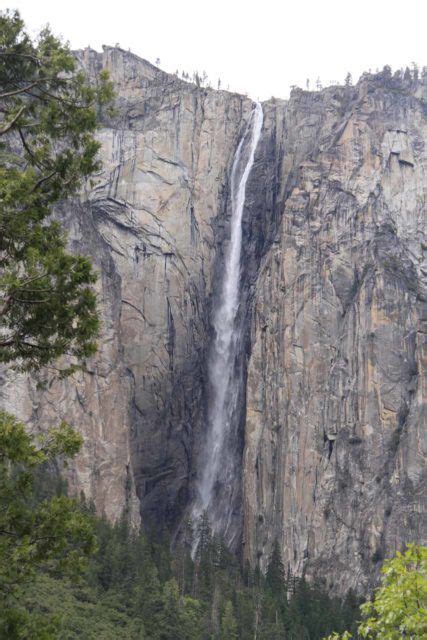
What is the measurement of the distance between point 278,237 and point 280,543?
2520 centimetres

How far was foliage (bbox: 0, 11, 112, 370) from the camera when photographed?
15.3 m

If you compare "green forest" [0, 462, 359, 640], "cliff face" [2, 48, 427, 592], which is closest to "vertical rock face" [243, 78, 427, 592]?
"cliff face" [2, 48, 427, 592]

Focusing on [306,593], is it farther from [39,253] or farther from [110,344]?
[39,253]

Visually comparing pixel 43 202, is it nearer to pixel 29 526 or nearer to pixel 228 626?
pixel 29 526

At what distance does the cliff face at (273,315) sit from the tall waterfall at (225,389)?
0.84 metres

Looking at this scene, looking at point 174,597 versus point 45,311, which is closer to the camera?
point 45,311

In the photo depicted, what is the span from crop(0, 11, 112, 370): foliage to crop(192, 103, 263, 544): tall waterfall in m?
54.7

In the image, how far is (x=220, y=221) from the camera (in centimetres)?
7750

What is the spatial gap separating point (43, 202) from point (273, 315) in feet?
176

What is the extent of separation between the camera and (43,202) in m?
16.9

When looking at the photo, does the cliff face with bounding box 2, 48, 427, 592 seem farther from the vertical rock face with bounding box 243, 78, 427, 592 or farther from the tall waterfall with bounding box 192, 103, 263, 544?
the tall waterfall with bounding box 192, 103, 263, 544

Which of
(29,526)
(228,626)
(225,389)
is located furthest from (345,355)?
(29,526)

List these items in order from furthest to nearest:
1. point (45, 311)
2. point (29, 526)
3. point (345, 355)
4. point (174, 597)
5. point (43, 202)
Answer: point (345, 355), point (174, 597), point (43, 202), point (45, 311), point (29, 526)

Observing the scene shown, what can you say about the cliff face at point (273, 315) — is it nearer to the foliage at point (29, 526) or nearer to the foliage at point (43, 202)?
the foliage at point (43, 202)
